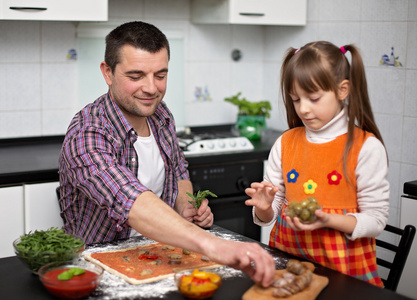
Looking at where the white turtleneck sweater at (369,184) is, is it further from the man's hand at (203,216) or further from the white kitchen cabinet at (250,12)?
the white kitchen cabinet at (250,12)

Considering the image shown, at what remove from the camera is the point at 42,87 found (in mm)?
3113

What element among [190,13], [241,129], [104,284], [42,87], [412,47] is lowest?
[104,284]

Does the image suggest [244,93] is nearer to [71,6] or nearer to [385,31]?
[385,31]

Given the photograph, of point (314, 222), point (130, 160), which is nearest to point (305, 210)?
point (314, 222)

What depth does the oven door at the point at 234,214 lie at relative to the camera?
306 cm

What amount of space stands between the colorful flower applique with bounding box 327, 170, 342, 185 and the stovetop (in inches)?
50.1

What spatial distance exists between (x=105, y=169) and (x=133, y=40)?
0.52m

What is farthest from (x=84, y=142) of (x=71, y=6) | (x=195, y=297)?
(x=71, y=6)

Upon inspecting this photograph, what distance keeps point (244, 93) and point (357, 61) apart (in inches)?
81.4

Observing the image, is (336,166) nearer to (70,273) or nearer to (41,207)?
(70,273)

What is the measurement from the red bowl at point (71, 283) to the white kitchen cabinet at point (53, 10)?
155cm

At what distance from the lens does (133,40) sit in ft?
6.76

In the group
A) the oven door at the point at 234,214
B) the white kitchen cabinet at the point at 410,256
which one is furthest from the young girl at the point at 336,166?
the oven door at the point at 234,214

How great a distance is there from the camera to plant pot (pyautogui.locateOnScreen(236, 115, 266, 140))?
3408mm
